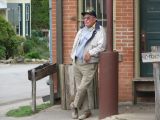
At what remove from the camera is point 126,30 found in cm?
1076

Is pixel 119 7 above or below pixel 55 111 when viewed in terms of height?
above

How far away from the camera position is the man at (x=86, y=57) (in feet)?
30.3

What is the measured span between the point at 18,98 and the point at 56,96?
3.29m

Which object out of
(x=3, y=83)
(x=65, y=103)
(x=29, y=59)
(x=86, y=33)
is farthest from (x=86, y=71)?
(x=29, y=59)

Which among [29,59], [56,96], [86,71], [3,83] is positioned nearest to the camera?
[86,71]

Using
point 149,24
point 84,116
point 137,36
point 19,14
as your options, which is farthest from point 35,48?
point 84,116

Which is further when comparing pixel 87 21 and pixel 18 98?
pixel 18 98

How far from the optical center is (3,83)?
18891 mm

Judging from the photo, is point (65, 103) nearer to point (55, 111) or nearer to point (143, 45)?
point (55, 111)

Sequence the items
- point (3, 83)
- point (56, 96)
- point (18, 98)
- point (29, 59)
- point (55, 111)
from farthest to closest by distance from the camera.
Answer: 1. point (29, 59)
2. point (3, 83)
3. point (18, 98)
4. point (56, 96)
5. point (55, 111)

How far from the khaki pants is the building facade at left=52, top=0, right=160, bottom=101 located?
140 cm

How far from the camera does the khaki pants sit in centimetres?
927

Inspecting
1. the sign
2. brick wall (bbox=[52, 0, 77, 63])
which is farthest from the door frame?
the sign

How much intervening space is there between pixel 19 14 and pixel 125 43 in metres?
38.8
